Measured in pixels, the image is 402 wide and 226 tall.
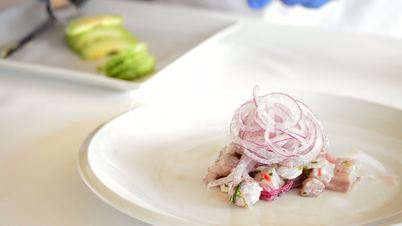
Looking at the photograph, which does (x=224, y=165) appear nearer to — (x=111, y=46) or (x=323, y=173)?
(x=323, y=173)

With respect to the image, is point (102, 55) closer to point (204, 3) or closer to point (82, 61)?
point (82, 61)

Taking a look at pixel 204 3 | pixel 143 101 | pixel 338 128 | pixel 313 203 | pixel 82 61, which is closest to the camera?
pixel 313 203

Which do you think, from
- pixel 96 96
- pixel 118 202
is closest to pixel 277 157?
pixel 118 202

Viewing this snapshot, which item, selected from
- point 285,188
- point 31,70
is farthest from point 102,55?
point 285,188

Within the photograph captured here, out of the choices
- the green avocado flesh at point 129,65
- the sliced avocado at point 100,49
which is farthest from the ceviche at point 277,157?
the sliced avocado at point 100,49

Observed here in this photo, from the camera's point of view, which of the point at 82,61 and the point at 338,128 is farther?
the point at 82,61

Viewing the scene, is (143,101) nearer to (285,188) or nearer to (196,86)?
(196,86)

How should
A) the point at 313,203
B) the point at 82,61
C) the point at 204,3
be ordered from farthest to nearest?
the point at 204,3 → the point at 82,61 → the point at 313,203
